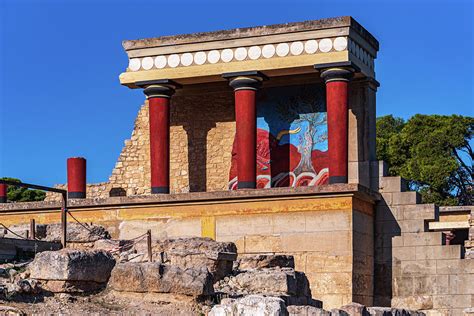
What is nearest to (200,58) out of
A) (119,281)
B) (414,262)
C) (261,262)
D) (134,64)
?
(134,64)

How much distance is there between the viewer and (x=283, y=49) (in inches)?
1021

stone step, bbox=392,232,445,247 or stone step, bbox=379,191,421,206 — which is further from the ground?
stone step, bbox=379,191,421,206

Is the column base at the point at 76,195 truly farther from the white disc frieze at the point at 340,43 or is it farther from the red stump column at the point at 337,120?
the white disc frieze at the point at 340,43

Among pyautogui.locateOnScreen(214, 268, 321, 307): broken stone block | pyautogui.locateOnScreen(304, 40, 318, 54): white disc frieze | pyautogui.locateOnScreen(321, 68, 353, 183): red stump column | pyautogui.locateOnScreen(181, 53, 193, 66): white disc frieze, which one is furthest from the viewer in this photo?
pyautogui.locateOnScreen(181, 53, 193, 66): white disc frieze

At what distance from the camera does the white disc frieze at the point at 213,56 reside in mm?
26562

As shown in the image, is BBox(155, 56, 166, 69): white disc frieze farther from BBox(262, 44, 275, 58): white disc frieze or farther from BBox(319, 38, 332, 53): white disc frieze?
BBox(319, 38, 332, 53): white disc frieze

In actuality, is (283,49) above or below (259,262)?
above

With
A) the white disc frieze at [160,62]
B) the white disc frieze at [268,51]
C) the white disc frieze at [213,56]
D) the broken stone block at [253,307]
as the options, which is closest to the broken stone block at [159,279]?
the broken stone block at [253,307]

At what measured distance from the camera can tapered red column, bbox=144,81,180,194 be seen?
26609 mm

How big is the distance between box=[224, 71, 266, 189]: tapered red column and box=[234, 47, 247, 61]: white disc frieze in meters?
0.41

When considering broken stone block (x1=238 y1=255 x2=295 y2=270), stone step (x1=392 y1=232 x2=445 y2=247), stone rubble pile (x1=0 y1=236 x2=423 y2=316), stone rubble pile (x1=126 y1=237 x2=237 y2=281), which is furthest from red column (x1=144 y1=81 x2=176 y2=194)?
stone rubble pile (x1=0 y1=236 x2=423 y2=316)

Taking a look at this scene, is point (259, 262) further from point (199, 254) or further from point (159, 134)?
point (159, 134)

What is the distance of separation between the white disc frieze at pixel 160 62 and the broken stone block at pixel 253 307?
16672 mm

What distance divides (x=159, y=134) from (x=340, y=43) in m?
A: 5.09
